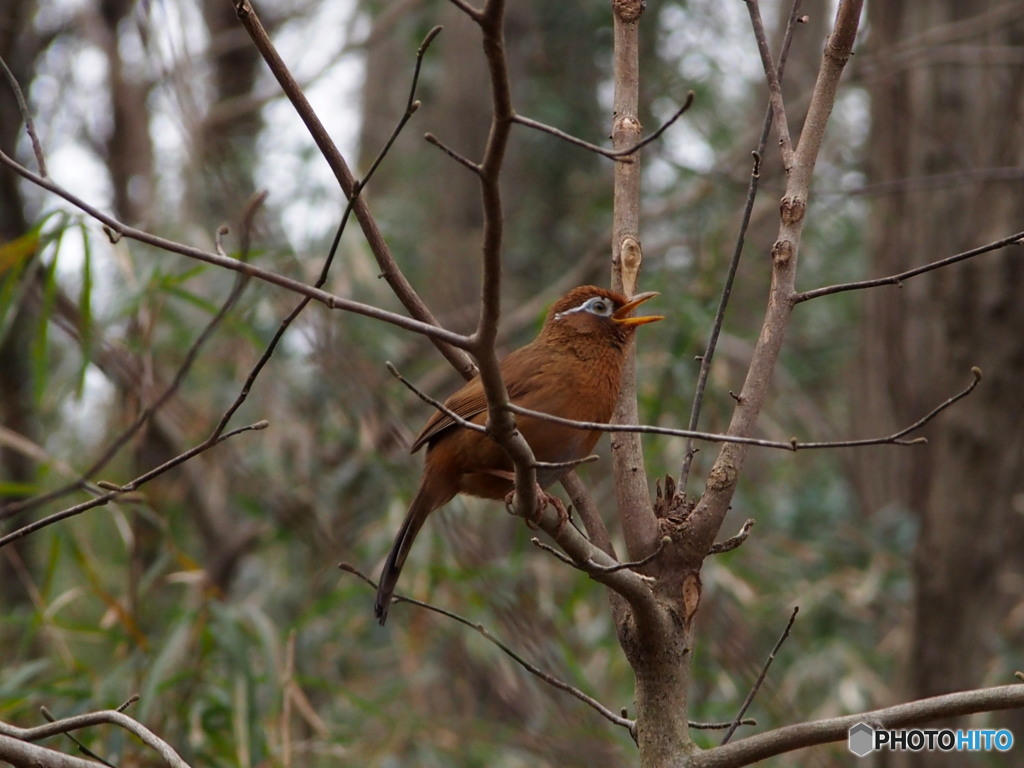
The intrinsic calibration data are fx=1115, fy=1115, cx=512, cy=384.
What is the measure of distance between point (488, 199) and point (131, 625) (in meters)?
3.90

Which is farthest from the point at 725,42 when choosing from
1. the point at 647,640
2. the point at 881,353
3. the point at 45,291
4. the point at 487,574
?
the point at 647,640

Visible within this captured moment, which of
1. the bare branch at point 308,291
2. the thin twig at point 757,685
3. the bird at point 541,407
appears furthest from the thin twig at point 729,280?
the bare branch at point 308,291

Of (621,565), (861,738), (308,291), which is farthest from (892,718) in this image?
(308,291)

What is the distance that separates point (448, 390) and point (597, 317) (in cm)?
465

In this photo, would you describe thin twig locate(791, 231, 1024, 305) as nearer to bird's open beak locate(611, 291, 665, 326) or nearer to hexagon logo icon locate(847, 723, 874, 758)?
hexagon logo icon locate(847, 723, 874, 758)

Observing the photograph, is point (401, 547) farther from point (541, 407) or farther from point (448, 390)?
point (448, 390)

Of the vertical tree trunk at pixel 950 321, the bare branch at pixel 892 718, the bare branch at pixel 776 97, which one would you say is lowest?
the bare branch at pixel 892 718

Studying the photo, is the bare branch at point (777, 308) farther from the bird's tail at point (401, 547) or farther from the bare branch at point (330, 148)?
the bird's tail at point (401, 547)

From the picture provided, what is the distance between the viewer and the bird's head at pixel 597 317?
3.86 metres

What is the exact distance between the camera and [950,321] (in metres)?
6.52

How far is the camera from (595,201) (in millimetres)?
9055

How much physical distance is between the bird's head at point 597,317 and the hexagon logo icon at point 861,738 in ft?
5.25

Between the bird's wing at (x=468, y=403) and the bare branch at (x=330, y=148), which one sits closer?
the bare branch at (x=330, y=148)

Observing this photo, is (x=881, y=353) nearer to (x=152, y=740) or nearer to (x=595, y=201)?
(x=595, y=201)
